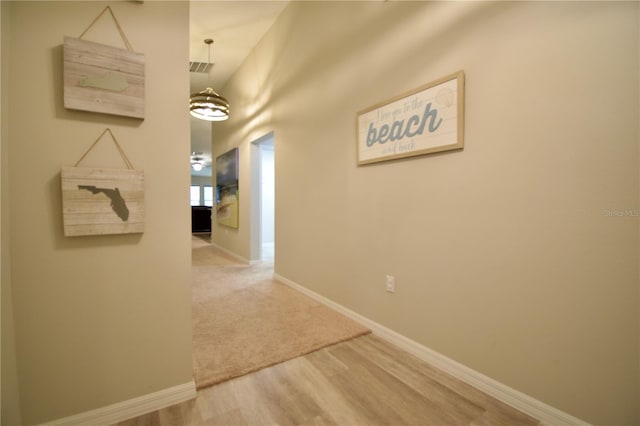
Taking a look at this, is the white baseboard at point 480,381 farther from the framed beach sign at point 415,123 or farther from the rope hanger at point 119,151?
the rope hanger at point 119,151

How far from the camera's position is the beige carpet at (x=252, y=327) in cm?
184

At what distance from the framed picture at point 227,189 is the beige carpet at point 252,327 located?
71.9 inches

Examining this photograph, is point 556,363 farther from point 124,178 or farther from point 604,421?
point 124,178

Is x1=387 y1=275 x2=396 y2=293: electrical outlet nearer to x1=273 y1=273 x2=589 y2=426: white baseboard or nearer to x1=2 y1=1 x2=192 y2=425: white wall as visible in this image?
x1=273 y1=273 x2=589 y2=426: white baseboard

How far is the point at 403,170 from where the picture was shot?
6.74 ft

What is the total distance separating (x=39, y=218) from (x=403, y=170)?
2.05 meters

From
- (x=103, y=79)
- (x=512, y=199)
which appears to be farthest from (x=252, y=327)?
(x=512, y=199)

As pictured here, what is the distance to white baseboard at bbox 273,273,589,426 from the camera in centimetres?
134

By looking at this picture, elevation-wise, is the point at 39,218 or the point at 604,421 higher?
the point at 39,218

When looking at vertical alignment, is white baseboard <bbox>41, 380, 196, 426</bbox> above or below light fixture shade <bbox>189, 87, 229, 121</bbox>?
below

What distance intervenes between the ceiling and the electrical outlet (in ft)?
11.4

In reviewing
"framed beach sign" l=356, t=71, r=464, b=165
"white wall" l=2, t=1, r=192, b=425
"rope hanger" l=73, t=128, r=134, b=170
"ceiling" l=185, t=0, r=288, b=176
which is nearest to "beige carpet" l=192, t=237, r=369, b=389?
"white wall" l=2, t=1, r=192, b=425

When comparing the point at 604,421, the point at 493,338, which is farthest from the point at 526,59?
the point at 604,421

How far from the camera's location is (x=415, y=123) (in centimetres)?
193
